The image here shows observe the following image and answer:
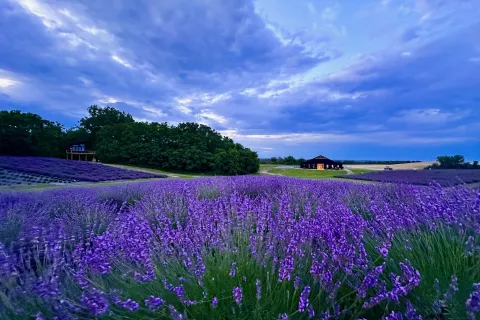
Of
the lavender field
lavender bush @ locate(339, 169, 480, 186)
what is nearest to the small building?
lavender bush @ locate(339, 169, 480, 186)

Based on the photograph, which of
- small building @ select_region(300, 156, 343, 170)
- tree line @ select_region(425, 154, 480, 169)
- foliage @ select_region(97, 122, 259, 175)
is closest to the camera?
tree line @ select_region(425, 154, 480, 169)

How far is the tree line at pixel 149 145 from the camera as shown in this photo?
24.3 m

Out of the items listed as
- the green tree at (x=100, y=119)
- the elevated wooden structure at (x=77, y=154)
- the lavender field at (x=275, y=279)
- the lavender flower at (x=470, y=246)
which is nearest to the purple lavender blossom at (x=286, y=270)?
the lavender field at (x=275, y=279)

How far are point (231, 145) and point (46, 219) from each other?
25.5 meters

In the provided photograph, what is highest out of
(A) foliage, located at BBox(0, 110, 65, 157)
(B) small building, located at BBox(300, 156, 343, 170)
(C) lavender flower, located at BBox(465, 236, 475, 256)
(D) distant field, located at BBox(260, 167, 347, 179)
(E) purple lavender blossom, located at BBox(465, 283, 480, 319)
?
(A) foliage, located at BBox(0, 110, 65, 157)

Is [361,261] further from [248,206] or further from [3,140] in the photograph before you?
[3,140]

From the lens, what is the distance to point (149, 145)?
88.2 feet

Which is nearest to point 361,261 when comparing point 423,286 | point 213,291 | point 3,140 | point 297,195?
point 423,286

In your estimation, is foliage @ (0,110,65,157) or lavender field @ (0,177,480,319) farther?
foliage @ (0,110,65,157)

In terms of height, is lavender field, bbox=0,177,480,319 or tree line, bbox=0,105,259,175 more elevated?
tree line, bbox=0,105,259,175

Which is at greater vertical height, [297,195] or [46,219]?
[297,195]

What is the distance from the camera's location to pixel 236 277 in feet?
4.67

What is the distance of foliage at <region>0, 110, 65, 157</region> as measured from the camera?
24.5 meters

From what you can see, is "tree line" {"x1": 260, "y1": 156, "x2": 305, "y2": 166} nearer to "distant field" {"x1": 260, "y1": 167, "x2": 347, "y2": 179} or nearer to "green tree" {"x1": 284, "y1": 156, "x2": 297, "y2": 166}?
"green tree" {"x1": 284, "y1": 156, "x2": 297, "y2": 166}
